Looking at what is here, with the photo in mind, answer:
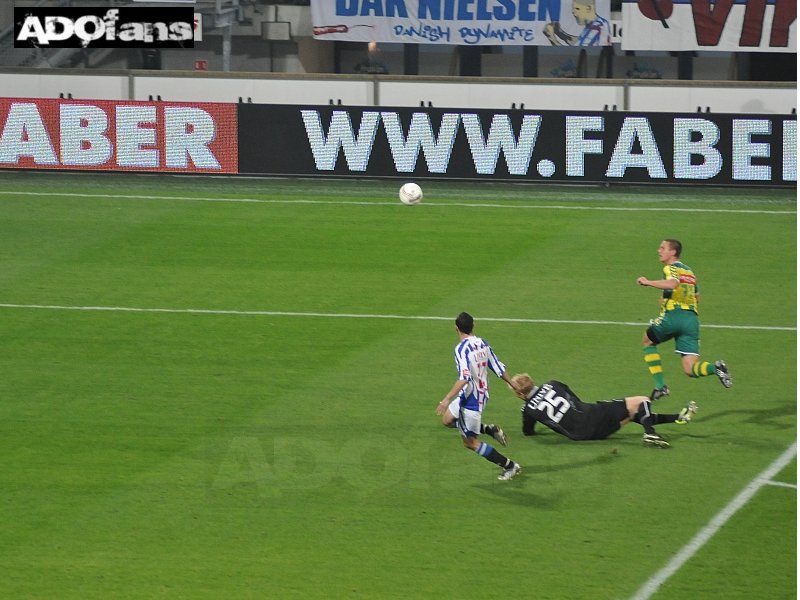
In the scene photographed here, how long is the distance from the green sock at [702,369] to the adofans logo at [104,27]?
2673 cm

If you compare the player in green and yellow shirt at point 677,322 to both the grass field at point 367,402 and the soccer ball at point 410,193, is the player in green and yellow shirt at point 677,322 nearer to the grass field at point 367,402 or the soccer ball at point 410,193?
the grass field at point 367,402

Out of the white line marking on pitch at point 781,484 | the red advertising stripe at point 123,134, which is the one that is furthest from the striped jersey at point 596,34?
the white line marking on pitch at point 781,484

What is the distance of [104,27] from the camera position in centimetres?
4128

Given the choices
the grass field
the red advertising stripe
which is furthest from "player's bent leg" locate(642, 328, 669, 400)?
the red advertising stripe

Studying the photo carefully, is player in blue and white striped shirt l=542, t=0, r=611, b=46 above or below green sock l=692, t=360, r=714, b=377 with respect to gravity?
above

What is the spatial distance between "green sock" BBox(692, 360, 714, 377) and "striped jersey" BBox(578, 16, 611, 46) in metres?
23.4

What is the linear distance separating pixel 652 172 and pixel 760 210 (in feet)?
8.98

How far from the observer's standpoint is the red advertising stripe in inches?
1204

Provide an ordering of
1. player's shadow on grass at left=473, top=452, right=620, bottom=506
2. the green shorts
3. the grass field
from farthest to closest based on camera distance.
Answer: the green shorts, player's shadow on grass at left=473, top=452, right=620, bottom=506, the grass field

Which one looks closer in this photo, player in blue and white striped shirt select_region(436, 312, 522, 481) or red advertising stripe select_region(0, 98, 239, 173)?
player in blue and white striped shirt select_region(436, 312, 522, 481)

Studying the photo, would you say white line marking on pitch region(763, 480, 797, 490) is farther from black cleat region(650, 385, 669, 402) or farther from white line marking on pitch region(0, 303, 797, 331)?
white line marking on pitch region(0, 303, 797, 331)

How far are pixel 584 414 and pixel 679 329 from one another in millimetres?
1809

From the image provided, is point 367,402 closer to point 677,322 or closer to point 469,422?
point 469,422

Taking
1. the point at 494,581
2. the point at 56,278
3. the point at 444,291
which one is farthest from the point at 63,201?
the point at 494,581
